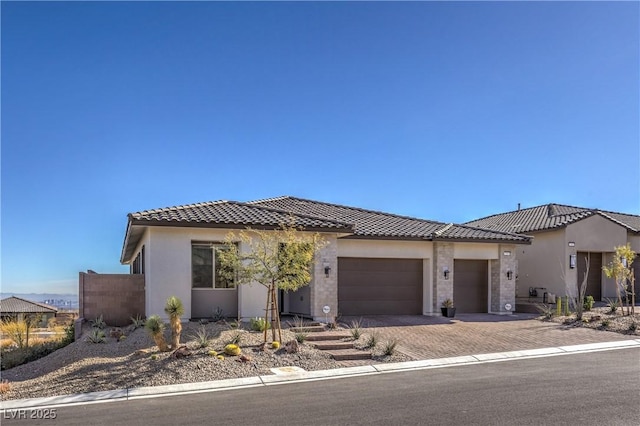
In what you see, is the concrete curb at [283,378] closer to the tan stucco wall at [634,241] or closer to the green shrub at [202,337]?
the green shrub at [202,337]

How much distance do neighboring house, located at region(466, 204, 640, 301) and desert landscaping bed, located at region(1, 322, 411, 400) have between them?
49.1 feet

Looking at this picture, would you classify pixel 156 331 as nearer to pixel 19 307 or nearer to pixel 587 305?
pixel 587 305

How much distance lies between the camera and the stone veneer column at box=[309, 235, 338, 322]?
17441 mm

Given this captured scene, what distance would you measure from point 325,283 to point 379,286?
325 centimetres

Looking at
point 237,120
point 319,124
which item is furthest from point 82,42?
point 319,124

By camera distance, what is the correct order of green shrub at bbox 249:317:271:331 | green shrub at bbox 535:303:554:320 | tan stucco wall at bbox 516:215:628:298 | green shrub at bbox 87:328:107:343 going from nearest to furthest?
1. green shrub at bbox 87:328:107:343
2. green shrub at bbox 249:317:271:331
3. green shrub at bbox 535:303:554:320
4. tan stucco wall at bbox 516:215:628:298

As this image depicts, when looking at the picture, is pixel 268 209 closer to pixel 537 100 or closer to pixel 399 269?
pixel 399 269

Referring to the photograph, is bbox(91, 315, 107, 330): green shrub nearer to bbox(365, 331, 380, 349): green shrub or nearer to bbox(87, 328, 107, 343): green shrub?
bbox(87, 328, 107, 343): green shrub

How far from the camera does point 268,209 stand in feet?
61.2

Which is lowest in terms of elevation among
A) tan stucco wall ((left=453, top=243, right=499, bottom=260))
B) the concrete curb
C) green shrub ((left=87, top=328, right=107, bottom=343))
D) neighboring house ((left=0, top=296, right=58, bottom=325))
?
neighboring house ((left=0, top=296, right=58, bottom=325))

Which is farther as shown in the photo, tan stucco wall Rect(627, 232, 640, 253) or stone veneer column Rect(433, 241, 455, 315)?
tan stucco wall Rect(627, 232, 640, 253)

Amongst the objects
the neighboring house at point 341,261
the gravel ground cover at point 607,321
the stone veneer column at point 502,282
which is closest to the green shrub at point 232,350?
the neighboring house at point 341,261

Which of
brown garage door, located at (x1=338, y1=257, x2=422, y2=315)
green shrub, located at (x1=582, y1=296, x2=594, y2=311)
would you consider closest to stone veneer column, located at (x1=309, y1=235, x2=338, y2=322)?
brown garage door, located at (x1=338, y1=257, x2=422, y2=315)

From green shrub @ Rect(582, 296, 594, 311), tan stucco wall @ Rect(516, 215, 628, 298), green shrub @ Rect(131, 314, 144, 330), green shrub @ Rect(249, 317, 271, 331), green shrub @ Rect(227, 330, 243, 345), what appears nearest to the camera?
green shrub @ Rect(227, 330, 243, 345)
